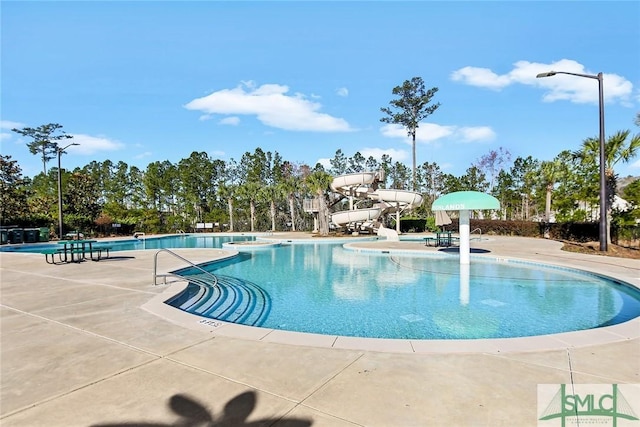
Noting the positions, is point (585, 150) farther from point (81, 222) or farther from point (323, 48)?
point (81, 222)

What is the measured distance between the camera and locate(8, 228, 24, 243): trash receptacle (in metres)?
21.6

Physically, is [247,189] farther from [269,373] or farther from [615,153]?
[269,373]

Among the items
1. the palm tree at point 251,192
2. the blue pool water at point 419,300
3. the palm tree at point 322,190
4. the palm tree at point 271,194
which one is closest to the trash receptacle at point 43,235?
the blue pool water at point 419,300

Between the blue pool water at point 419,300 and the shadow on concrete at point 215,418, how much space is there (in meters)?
3.37

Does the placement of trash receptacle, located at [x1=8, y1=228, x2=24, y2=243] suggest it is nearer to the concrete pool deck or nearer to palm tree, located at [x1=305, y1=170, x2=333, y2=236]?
palm tree, located at [x1=305, y1=170, x2=333, y2=236]

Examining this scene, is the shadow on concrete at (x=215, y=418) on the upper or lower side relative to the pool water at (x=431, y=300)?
upper

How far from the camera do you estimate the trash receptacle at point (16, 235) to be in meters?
21.6

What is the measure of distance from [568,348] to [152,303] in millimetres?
6339

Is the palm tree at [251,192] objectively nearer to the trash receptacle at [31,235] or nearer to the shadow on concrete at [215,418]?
the trash receptacle at [31,235]

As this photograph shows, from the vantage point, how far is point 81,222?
28.5 m

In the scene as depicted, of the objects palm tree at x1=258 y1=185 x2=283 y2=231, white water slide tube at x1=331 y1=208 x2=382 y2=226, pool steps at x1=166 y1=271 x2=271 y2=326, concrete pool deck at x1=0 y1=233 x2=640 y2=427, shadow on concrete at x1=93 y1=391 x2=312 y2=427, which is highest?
palm tree at x1=258 y1=185 x2=283 y2=231

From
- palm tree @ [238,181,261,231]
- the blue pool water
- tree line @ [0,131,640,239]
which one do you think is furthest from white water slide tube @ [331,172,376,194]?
palm tree @ [238,181,261,231]

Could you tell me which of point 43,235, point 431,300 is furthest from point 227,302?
point 43,235

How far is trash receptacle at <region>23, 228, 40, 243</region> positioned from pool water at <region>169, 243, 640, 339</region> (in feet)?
60.0
